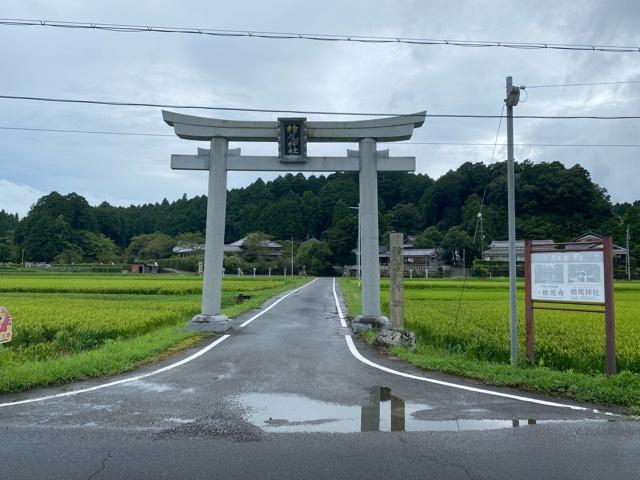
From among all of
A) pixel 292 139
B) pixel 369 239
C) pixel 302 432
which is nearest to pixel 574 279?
pixel 302 432

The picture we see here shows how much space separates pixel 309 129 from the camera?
13727mm

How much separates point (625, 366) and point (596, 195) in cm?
6565

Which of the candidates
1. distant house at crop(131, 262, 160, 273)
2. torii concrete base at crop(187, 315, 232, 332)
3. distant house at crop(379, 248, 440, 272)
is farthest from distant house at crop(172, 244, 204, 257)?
torii concrete base at crop(187, 315, 232, 332)

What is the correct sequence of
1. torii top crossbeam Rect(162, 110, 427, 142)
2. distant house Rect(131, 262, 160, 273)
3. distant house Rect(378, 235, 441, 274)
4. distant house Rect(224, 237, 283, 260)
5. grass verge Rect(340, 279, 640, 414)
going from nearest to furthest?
grass verge Rect(340, 279, 640, 414) → torii top crossbeam Rect(162, 110, 427, 142) → distant house Rect(378, 235, 441, 274) → distant house Rect(131, 262, 160, 273) → distant house Rect(224, 237, 283, 260)

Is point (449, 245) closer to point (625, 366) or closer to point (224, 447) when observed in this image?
point (625, 366)

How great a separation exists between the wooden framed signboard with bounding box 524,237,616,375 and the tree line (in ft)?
183

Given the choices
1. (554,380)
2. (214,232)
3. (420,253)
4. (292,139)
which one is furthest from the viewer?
(420,253)

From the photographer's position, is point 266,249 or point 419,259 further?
point 266,249

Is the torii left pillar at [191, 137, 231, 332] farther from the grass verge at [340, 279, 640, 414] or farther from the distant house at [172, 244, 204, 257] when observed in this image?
the distant house at [172, 244, 204, 257]

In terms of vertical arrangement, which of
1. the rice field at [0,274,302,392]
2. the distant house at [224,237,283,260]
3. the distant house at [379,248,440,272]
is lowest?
the rice field at [0,274,302,392]

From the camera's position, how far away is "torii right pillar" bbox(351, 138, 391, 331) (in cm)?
1367

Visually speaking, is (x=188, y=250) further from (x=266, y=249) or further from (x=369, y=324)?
(x=369, y=324)

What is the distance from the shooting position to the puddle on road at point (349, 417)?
17.6ft

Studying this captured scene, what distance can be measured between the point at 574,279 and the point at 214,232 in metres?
9.16
